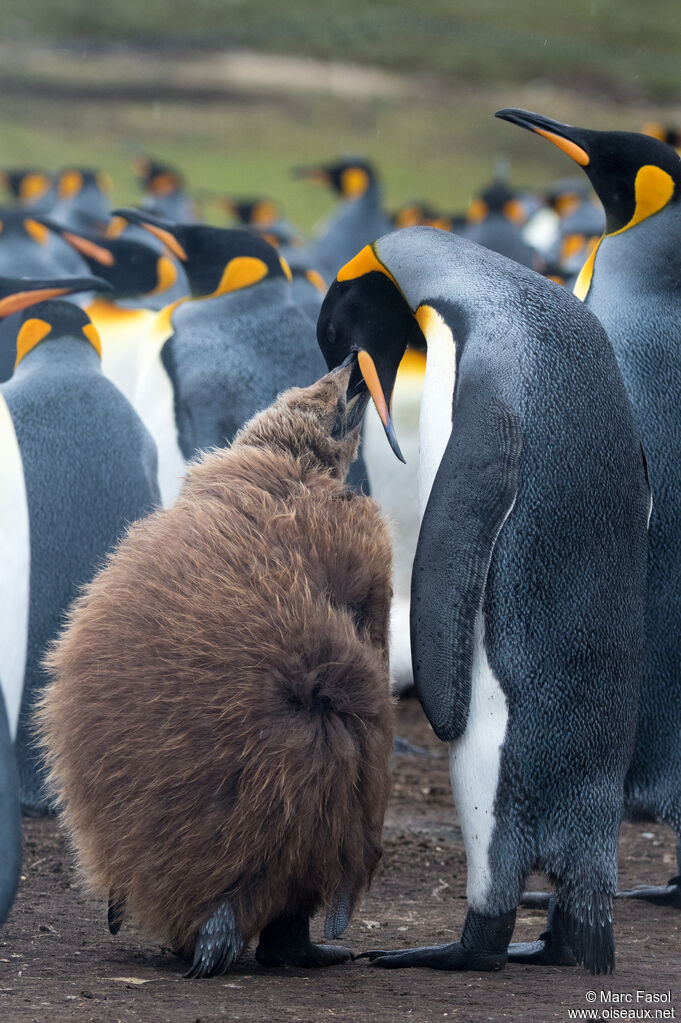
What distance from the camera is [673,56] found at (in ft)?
120

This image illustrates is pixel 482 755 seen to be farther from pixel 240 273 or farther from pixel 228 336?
pixel 240 273

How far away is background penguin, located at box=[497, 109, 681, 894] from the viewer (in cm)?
298

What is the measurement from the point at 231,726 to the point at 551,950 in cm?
80

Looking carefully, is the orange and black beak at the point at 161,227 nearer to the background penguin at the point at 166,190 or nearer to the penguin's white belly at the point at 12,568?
the penguin's white belly at the point at 12,568

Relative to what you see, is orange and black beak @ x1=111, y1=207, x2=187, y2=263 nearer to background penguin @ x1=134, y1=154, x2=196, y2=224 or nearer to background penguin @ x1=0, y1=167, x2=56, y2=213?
background penguin @ x1=134, y1=154, x2=196, y2=224

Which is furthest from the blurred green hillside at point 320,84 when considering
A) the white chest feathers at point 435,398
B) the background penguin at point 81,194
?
the white chest feathers at point 435,398

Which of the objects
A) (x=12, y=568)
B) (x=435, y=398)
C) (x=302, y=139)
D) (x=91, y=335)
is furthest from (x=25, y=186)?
(x=302, y=139)

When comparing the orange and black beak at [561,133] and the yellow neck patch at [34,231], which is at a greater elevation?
the orange and black beak at [561,133]

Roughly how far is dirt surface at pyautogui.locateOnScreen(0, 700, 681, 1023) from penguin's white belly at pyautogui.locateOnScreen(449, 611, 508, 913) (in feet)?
0.67

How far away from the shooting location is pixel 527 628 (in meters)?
2.44

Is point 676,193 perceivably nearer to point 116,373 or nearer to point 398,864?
point 398,864

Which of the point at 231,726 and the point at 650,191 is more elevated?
the point at 650,191

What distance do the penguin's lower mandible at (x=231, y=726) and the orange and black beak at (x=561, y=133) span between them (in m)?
1.18

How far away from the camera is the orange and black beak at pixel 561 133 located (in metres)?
3.10
